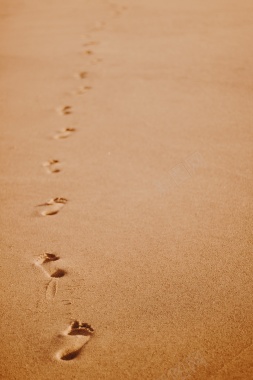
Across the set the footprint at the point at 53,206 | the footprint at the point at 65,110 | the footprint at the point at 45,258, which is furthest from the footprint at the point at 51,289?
the footprint at the point at 65,110

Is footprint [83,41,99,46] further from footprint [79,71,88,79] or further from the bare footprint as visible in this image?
footprint [79,71,88,79]

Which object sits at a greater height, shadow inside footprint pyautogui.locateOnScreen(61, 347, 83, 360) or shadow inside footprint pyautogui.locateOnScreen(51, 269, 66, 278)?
shadow inside footprint pyautogui.locateOnScreen(51, 269, 66, 278)

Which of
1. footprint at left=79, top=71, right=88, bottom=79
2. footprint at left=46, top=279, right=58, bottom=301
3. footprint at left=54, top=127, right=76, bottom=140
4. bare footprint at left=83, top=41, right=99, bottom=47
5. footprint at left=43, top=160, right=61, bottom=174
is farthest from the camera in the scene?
bare footprint at left=83, top=41, right=99, bottom=47

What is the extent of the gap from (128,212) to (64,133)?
37.8 inches

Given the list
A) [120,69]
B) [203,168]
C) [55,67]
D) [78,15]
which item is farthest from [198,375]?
[78,15]

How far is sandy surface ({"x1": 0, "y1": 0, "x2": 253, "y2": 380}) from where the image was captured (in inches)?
51.1

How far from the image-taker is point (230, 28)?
4105 mm

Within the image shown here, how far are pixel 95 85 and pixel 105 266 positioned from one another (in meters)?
2.01

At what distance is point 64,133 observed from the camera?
2576mm

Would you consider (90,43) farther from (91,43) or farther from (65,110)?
(65,110)

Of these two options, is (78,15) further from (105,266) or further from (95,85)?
(105,266)

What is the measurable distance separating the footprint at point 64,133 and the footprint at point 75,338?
145 cm

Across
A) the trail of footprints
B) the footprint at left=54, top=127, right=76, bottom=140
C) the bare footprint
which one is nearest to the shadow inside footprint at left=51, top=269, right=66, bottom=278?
the trail of footprints

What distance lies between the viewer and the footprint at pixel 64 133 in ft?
8.33
